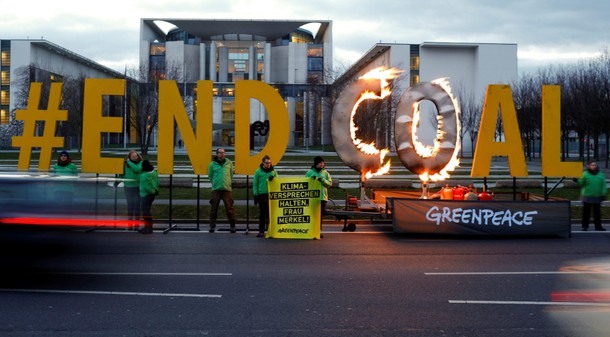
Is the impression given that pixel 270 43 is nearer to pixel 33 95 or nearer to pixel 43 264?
pixel 33 95

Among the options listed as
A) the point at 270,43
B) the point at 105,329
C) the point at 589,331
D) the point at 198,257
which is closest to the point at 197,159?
the point at 198,257

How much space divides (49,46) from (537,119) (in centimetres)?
6698

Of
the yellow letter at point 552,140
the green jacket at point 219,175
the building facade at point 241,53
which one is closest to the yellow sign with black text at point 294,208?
the green jacket at point 219,175

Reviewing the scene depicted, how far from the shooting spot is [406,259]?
36.1ft

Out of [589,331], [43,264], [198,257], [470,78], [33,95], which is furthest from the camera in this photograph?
[470,78]

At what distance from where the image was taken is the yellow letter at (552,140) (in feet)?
50.9

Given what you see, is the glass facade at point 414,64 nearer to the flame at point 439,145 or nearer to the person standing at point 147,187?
the flame at point 439,145

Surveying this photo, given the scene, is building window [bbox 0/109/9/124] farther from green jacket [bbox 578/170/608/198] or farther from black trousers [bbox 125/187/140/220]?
green jacket [bbox 578/170/608/198]

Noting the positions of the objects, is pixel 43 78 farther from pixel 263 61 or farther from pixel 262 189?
pixel 262 189

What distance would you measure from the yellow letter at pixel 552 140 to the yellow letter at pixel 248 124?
641cm

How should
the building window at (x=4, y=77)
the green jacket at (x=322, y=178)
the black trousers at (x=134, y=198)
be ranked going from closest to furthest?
the black trousers at (x=134, y=198)
the green jacket at (x=322, y=178)
the building window at (x=4, y=77)

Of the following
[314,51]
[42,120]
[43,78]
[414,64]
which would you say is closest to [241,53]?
[314,51]

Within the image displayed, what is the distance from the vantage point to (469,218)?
13969 millimetres

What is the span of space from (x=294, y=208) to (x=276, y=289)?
5520 mm
